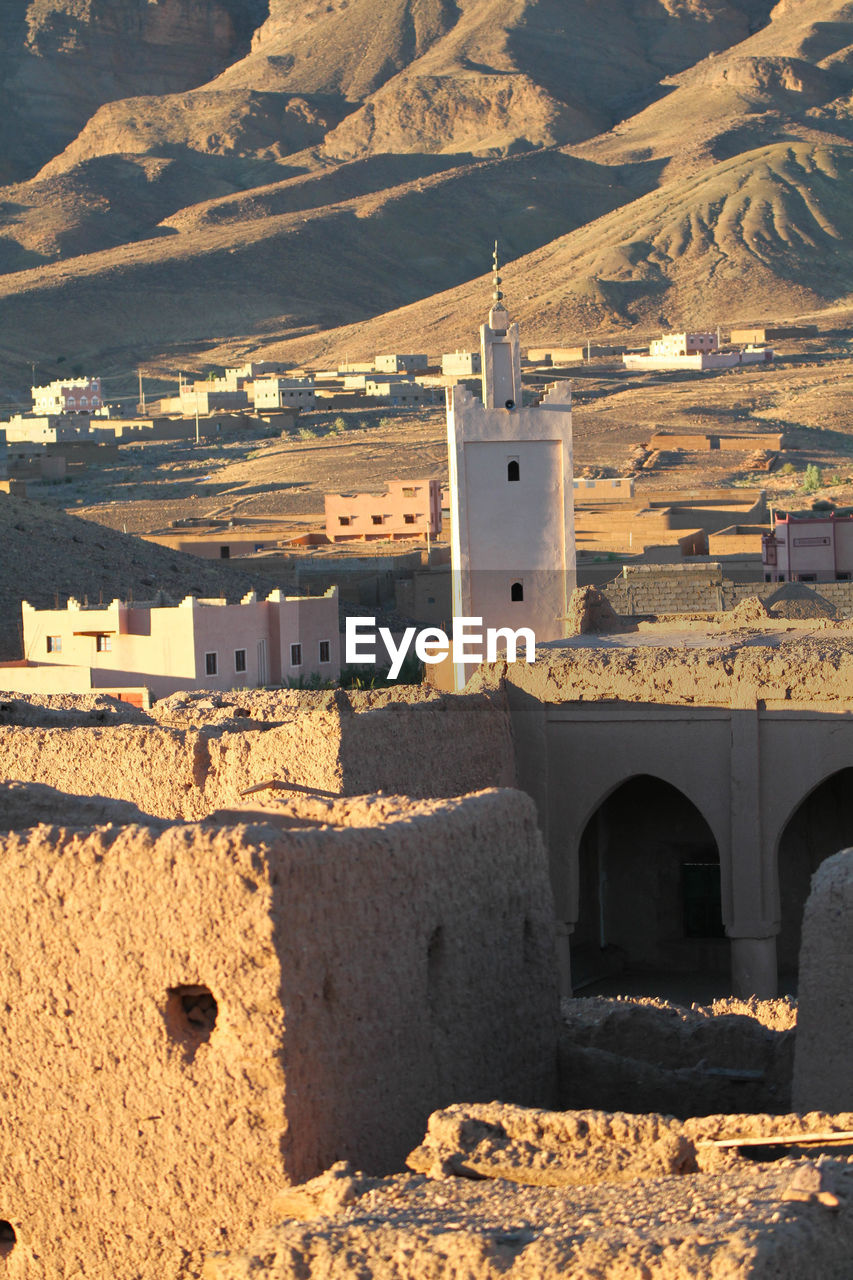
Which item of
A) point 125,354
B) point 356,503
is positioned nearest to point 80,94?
point 125,354

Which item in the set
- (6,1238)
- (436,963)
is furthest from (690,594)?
(6,1238)

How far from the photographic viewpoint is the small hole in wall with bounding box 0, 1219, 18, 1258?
25.3 feet

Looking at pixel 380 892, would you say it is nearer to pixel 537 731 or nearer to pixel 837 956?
pixel 837 956

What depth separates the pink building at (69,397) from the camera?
8319cm

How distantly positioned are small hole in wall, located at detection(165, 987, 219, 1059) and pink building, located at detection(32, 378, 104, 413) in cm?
7612

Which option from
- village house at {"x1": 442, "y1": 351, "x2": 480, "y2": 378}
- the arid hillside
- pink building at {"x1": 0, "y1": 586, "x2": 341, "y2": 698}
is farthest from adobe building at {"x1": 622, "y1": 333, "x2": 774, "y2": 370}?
pink building at {"x1": 0, "y1": 586, "x2": 341, "y2": 698}

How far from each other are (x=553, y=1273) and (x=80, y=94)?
6478 inches

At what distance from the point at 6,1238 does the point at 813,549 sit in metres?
21.7

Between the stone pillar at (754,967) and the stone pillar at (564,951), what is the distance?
0.96 meters

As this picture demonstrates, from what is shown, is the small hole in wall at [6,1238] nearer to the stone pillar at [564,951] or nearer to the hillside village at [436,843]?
the hillside village at [436,843]

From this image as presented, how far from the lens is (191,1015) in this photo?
7328 mm

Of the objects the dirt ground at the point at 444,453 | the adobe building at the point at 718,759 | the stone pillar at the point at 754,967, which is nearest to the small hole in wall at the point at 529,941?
the adobe building at the point at 718,759

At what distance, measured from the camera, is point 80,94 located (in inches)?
6412

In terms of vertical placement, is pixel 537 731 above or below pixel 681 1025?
above
